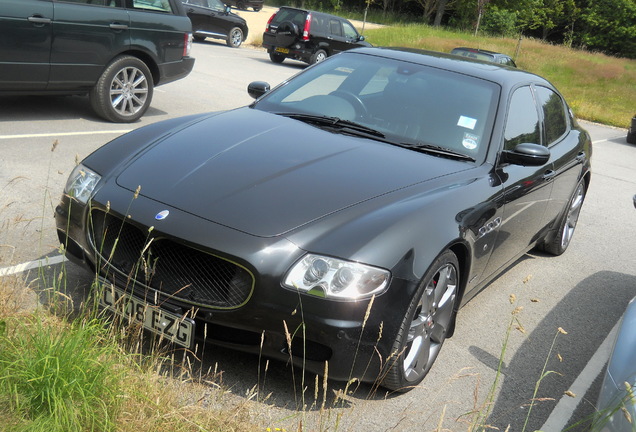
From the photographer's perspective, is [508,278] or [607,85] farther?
[607,85]

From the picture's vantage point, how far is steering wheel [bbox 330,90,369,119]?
16.7 feet

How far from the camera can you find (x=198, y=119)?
4.96 metres

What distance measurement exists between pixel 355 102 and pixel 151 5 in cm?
532

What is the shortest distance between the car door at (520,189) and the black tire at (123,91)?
5339 mm

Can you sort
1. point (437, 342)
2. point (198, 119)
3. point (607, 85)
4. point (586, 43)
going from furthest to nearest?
point (586, 43), point (607, 85), point (198, 119), point (437, 342)

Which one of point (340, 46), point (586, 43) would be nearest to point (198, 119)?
point (340, 46)

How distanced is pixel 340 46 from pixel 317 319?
22.3 m

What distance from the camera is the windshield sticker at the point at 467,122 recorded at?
494 cm

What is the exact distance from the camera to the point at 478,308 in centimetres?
544

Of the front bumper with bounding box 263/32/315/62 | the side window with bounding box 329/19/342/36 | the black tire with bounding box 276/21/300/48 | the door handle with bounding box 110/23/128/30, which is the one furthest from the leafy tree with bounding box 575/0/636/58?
the door handle with bounding box 110/23/128/30

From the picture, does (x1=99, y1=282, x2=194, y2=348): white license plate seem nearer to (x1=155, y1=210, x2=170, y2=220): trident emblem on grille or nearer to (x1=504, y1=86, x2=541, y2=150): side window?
(x1=155, y1=210, x2=170, y2=220): trident emblem on grille

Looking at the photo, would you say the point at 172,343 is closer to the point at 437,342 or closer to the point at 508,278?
the point at 437,342

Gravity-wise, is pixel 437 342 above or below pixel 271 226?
below

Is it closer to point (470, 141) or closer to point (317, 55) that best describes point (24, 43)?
point (470, 141)
